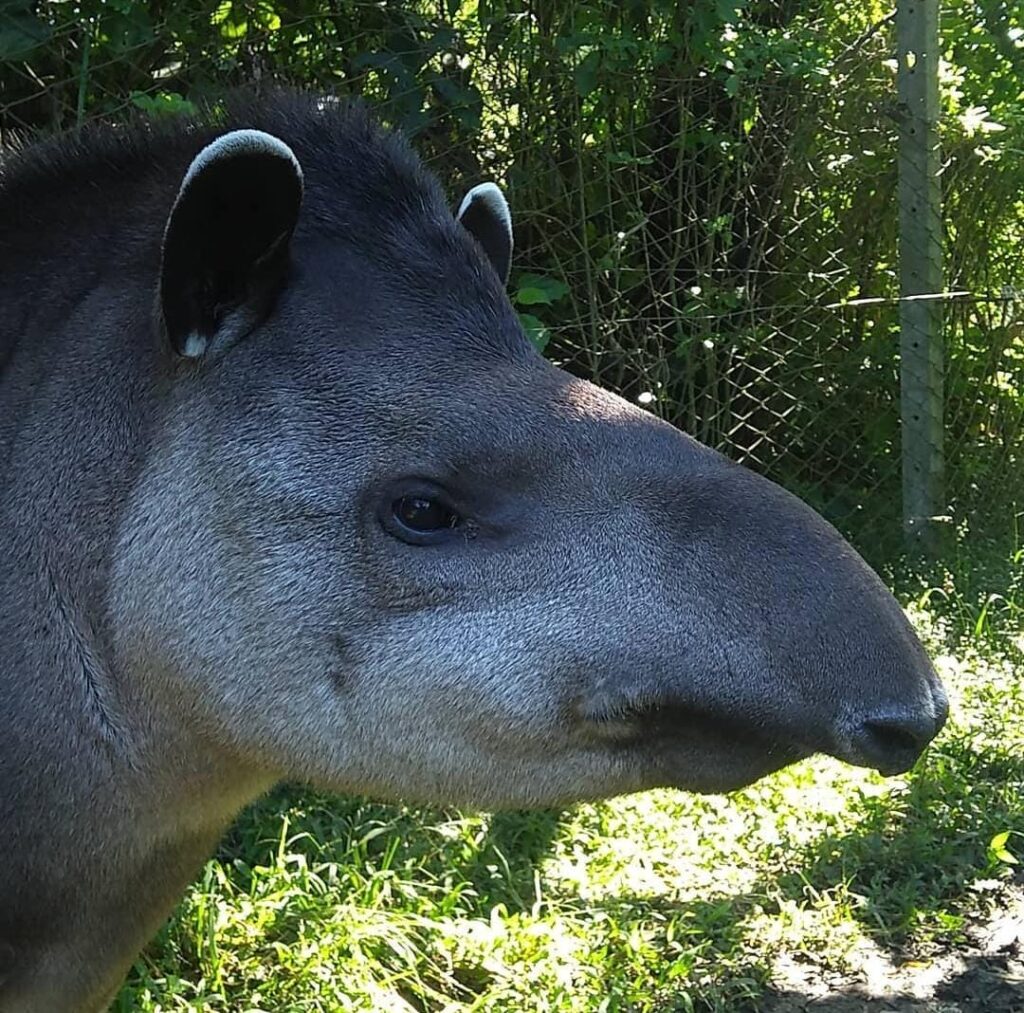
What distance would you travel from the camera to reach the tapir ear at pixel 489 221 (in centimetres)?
254

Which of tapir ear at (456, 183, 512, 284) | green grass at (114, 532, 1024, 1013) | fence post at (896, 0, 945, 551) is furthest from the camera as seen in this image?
fence post at (896, 0, 945, 551)

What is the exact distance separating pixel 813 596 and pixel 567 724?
383mm

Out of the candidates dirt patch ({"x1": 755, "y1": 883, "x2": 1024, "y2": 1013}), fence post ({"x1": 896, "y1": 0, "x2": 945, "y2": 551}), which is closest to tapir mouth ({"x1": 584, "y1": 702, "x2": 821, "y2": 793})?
dirt patch ({"x1": 755, "y1": 883, "x2": 1024, "y2": 1013})

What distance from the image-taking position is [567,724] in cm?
190

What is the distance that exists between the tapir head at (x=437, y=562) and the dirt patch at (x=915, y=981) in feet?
7.21

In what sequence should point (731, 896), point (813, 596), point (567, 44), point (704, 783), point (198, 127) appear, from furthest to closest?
1. point (567, 44)
2. point (731, 896)
3. point (198, 127)
4. point (704, 783)
5. point (813, 596)

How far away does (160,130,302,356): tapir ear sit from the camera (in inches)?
76.4

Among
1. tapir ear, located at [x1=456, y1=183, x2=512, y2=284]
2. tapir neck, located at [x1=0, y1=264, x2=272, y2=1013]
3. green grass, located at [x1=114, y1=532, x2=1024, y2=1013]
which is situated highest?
tapir ear, located at [x1=456, y1=183, x2=512, y2=284]

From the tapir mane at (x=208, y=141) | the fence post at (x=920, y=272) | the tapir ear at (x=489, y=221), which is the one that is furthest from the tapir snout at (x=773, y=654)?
the fence post at (x=920, y=272)

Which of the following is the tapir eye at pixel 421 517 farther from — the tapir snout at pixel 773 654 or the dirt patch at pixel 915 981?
the dirt patch at pixel 915 981

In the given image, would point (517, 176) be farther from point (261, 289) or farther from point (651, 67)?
point (261, 289)

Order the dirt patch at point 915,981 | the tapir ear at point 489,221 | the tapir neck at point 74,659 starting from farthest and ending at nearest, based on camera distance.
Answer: the dirt patch at point 915,981, the tapir ear at point 489,221, the tapir neck at point 74,659

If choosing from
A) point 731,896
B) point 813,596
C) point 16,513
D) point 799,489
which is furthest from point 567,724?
point 799,489

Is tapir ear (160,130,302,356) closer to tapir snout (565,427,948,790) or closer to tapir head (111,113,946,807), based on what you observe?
tapir head (111,113,946,807)
